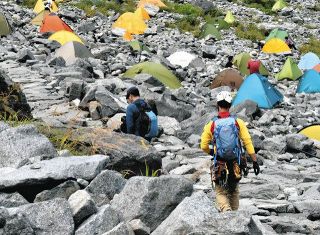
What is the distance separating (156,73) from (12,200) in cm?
1646

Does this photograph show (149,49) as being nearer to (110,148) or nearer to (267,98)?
(267,98)

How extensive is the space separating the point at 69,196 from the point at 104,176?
0.56 m

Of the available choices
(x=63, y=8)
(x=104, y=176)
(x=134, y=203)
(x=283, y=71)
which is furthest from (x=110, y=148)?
(x=63, y=8)

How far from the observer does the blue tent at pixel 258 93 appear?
20.8 meters

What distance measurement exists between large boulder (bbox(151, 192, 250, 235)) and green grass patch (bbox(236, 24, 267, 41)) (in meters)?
33.2

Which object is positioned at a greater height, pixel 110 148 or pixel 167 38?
pixel 110 148

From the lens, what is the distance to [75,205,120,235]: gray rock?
552 cm

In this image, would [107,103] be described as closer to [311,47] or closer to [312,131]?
[312,131]

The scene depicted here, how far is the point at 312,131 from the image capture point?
650 inches

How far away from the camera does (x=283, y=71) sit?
91.4 ft

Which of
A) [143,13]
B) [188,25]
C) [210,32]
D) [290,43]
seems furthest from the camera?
[188,25]

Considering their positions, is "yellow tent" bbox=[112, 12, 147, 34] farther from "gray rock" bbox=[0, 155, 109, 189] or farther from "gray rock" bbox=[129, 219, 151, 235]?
"gray rock" bbox=[129, 219, 151, 235]

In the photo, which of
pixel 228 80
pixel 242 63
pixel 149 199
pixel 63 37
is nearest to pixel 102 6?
pixel 63 37

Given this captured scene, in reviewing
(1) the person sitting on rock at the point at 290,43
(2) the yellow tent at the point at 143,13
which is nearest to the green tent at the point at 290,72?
(1) the person sitting on rock at the point at 290,43
